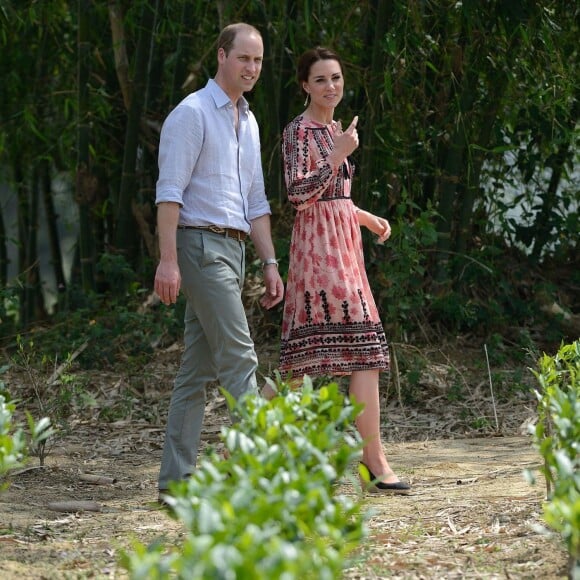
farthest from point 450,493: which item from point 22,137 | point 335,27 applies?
point 22,137

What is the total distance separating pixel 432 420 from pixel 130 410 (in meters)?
1.37

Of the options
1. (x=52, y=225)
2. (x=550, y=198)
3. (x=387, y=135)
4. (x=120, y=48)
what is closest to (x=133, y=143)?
(x=120, y=48)

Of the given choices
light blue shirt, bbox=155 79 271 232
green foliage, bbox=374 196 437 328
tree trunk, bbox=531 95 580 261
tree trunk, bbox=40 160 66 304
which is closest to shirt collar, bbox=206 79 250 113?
light blue shirt, bbox=155 79 271 232

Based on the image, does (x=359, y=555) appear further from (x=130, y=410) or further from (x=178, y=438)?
(x=130, y=410)

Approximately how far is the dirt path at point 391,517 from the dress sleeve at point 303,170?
3.20 feet

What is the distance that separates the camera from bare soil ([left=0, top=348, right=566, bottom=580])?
2793 mm

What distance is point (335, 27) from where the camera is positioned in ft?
19.3

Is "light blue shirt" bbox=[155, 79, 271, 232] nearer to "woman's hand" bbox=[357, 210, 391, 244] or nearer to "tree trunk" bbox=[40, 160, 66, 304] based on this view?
"woman's hand" bbox=[357, 210, 391, 244]

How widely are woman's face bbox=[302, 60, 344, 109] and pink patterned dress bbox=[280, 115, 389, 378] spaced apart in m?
0.08

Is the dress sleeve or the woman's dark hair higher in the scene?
the woman's dark hair

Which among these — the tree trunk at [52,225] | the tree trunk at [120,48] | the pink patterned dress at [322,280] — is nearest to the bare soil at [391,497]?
the pink patterned dress at [322,280]

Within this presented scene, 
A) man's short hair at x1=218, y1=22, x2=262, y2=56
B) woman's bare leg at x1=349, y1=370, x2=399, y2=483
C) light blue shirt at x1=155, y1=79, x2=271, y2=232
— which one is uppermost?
man's short hair at x1=218, y1=22, x2=262, y2=56

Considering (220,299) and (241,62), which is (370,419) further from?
Answer: (241,62)

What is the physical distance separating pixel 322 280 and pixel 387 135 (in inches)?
86.5
